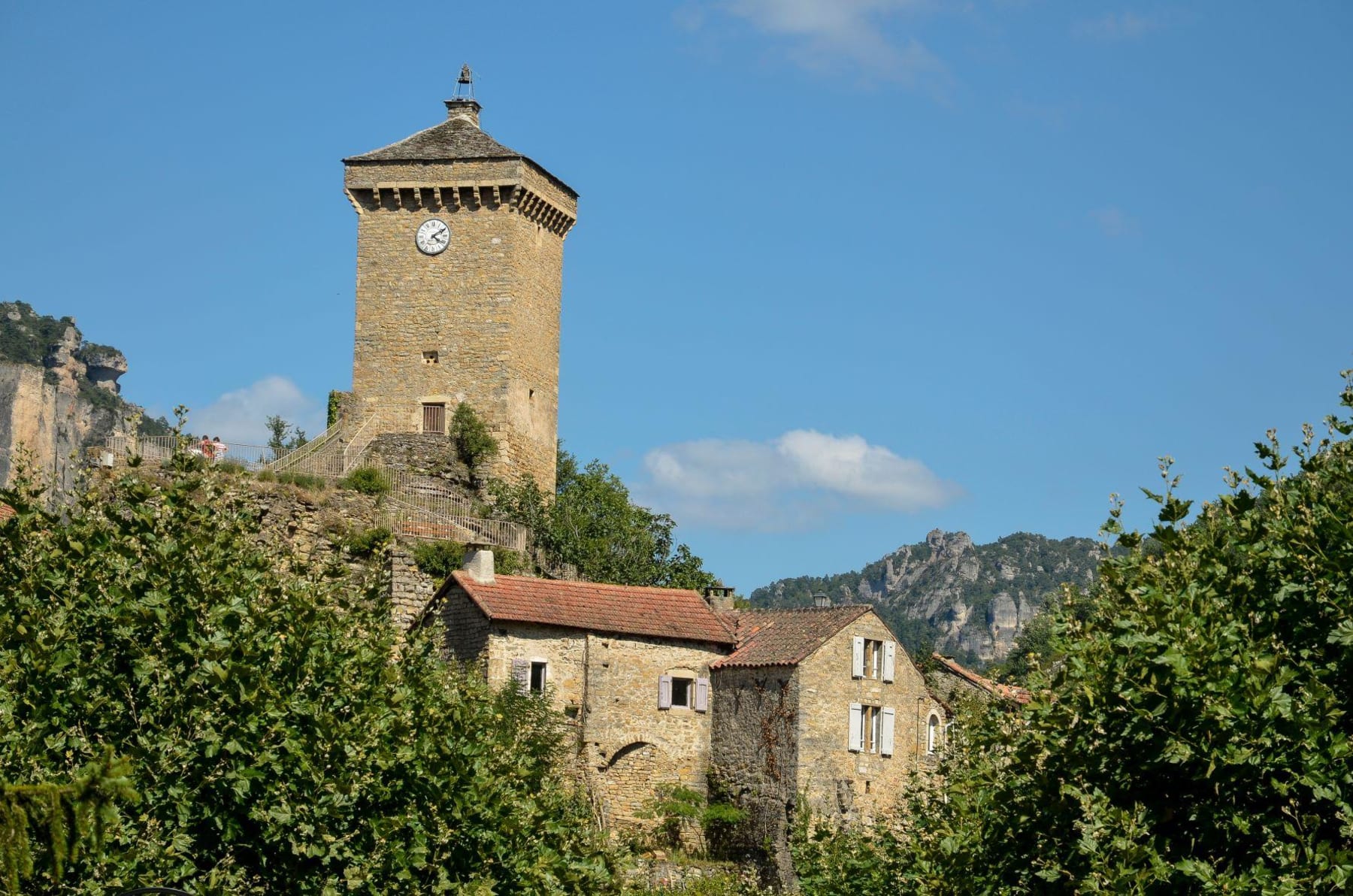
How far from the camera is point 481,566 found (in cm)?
4353

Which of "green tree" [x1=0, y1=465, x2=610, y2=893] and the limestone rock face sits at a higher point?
the limestone rock face

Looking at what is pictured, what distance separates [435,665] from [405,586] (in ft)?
68.5

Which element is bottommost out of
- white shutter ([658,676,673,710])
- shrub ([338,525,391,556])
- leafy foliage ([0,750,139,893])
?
leafy foliage ([0,750,139,893])

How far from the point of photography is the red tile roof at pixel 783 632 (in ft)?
144

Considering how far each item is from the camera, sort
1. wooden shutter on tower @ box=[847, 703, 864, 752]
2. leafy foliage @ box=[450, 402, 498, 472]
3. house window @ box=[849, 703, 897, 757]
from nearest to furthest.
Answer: wooden shutter on tower @ box=[847, 703, 864, 752]
house window @ box=[849, 703, 897, 757]
leafy foliage @ box=[450, 402, 498, 472]

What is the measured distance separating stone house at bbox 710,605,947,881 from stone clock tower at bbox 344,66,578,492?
35.3 feet

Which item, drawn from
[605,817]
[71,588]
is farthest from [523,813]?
[605,817]

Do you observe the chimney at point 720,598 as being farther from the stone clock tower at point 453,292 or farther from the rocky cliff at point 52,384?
the rocky cliff at point 52,384

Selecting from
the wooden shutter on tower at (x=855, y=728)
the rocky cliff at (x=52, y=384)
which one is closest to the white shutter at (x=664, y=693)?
the wooden shutter on tower at (x=855, y=728)

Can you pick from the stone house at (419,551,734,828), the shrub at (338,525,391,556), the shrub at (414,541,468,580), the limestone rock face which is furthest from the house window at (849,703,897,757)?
the limestone rock face

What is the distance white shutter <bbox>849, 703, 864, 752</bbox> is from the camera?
4406 cm

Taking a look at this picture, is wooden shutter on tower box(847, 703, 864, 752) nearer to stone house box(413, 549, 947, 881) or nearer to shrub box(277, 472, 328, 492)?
stone house box(413, 549, 947, 881)

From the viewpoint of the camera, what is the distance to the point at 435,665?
76.3 ft

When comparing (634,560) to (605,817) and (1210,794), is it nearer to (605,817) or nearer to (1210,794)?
(605,817)
